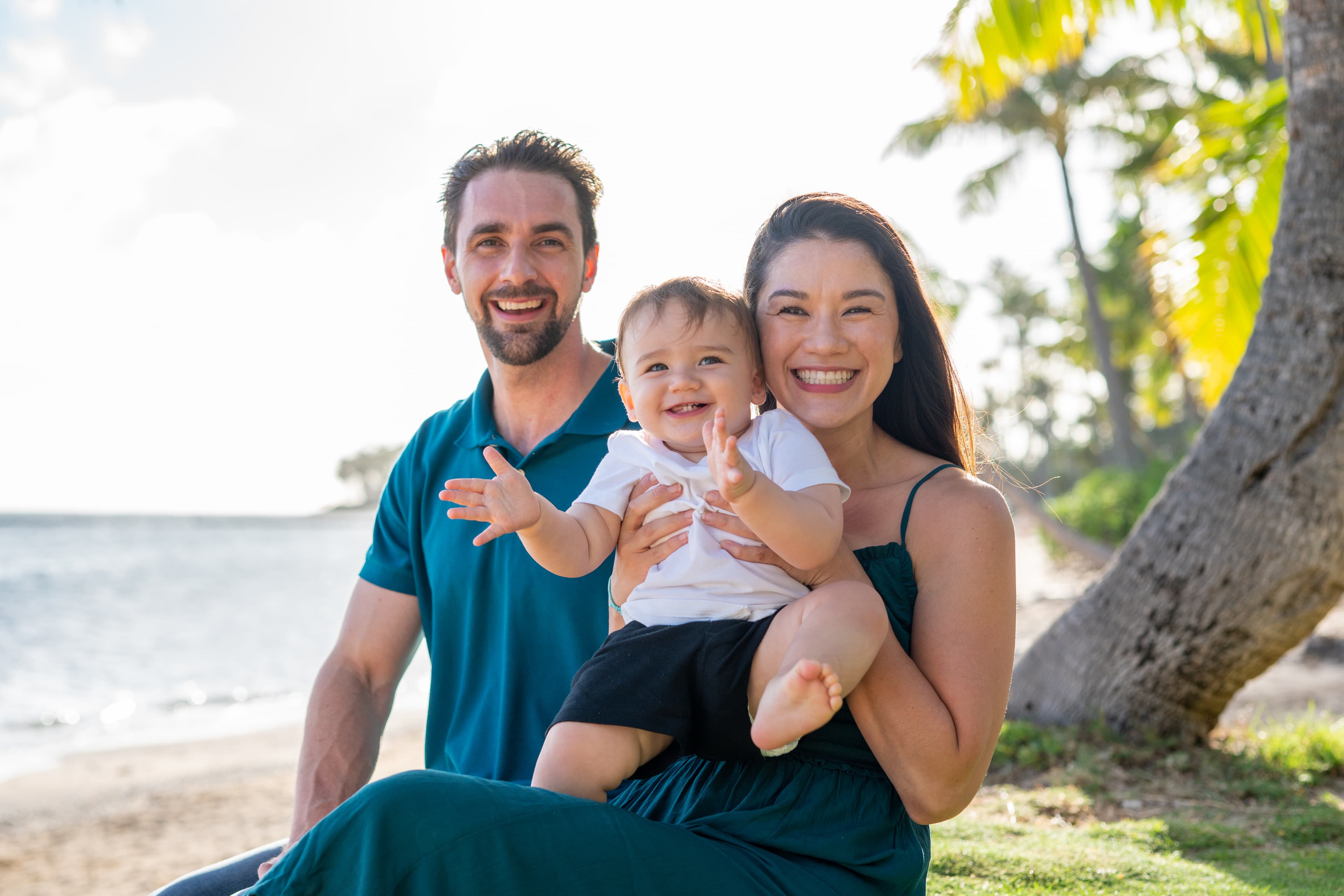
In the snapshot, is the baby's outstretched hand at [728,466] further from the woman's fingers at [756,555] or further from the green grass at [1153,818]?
the green grass at [1153,818]

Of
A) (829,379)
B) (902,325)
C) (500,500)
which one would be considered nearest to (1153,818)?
(902,325)

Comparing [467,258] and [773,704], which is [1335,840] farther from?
[467,258]

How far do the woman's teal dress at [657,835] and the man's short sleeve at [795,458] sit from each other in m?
0.30

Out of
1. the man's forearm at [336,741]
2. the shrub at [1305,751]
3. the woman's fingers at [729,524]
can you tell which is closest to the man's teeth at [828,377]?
the woman's fingers at [729,524]

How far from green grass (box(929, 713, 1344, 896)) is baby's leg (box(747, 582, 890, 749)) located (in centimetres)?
154

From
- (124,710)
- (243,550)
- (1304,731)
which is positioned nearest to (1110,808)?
(1304,731)

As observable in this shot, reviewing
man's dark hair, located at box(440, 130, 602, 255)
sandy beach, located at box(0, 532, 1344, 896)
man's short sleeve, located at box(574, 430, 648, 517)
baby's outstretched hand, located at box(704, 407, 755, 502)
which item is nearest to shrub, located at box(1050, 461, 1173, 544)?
sandy beach, located at box(0, 532, 1344, 896)

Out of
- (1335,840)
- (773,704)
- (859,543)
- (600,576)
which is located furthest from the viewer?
(1335,840)

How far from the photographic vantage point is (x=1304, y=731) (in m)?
5.31

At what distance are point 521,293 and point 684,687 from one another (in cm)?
164

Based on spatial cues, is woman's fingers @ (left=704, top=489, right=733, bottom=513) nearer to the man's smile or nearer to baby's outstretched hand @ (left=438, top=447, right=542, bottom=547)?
baby's outstretched hand @ (left=438, top=447, right=542, bottom=547)

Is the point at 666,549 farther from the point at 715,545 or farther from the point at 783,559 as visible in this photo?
the point at 783,559

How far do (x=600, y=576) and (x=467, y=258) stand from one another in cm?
115

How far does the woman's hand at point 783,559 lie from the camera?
2088 mm
